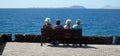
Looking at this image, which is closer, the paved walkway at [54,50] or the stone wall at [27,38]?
the paved walkway at [54,50]

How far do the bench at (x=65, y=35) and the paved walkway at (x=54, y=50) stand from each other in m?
0.33

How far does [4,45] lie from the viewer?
1529 cm

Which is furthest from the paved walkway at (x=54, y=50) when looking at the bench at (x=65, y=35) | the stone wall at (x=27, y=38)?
the stone wall at (x=27, y=38)

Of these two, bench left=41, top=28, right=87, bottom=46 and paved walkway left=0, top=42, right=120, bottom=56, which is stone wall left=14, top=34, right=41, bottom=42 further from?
bench left=41, top=28, right=87, bottom=46

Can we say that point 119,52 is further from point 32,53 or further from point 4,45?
point 4,45

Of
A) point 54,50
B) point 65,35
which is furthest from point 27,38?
point 54,50

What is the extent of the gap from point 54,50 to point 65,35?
1434 mm

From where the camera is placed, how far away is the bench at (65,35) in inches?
601

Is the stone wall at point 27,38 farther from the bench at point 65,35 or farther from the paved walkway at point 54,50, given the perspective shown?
the bench at point 65,35

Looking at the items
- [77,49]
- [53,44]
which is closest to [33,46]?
[53,44]

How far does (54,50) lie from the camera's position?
46.2 ft

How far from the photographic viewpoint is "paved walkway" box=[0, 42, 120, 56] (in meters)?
13.2

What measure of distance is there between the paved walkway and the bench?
33 cm

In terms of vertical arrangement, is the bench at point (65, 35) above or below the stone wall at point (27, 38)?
above
